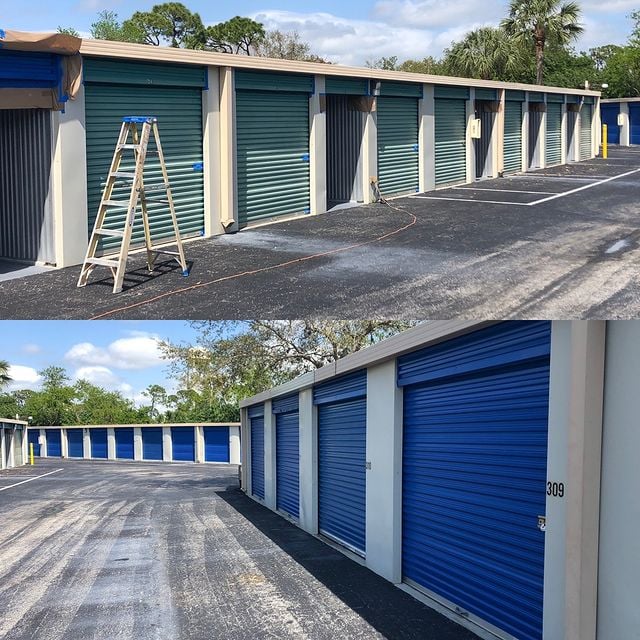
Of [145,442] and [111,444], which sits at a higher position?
[145,442]

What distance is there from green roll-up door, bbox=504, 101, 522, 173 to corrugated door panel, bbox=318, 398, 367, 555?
64.0ft

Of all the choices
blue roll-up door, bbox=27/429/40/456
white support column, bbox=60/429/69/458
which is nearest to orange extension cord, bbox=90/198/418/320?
white support column, bbox=60/429/69/458

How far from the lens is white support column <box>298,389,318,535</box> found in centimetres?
1399

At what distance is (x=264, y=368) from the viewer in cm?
3016

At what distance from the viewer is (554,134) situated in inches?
1420

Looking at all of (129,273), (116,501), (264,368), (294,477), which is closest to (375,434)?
(129,273)

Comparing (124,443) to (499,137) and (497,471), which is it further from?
(497,471)

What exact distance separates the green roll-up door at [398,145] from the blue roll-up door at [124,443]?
27.0 meters

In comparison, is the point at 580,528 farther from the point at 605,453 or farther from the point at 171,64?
the point at 171,64

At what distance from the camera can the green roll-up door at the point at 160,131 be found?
1382 cm

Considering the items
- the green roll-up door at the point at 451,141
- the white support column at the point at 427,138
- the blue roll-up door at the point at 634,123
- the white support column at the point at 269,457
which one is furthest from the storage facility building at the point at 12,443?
the blue roll-up door at the point at 634,123

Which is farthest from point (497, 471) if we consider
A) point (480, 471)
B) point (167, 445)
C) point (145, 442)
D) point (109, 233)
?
point (145, 442)

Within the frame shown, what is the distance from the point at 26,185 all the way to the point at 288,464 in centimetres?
692

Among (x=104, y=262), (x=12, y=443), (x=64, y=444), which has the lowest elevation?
(x=64, y=444)
